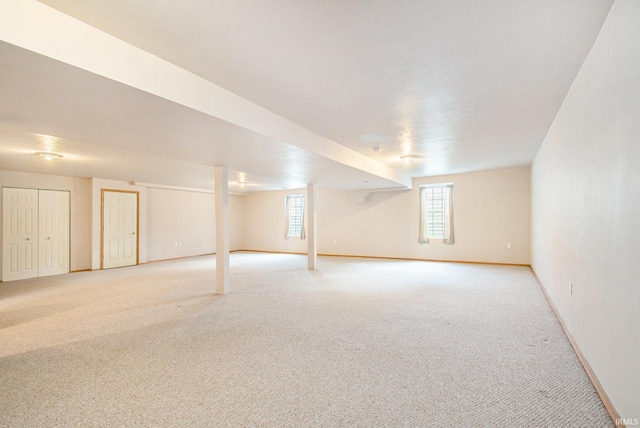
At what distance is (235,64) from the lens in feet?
7.74

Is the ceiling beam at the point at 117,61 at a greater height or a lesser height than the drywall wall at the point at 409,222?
greater

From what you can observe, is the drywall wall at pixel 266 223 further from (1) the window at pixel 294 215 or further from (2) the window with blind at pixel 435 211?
(2) the window with blind at pixel 435 211

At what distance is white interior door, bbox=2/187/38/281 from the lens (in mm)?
6352

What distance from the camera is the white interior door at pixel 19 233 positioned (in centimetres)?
635

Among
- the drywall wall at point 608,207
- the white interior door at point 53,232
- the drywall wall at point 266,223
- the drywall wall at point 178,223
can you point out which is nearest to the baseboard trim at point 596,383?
the drywall wall at point 608,207

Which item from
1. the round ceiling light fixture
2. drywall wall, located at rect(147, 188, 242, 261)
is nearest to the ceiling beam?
the round ceiling light fixture

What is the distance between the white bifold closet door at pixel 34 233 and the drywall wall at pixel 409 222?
587 centimetres

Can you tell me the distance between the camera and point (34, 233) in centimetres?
675

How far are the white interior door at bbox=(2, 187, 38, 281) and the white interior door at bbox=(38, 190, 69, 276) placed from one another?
109 mm

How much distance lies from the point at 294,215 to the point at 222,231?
20.3 feet

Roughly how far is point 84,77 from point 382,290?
181 inches

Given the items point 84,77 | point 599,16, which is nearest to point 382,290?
point 599,16

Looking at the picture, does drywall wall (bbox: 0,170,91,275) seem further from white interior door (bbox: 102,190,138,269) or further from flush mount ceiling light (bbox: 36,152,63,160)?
flush mount ceiling light (bbox: 36,152,63,160)

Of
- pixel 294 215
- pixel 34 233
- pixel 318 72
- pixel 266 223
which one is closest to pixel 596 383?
pixel 318 72
